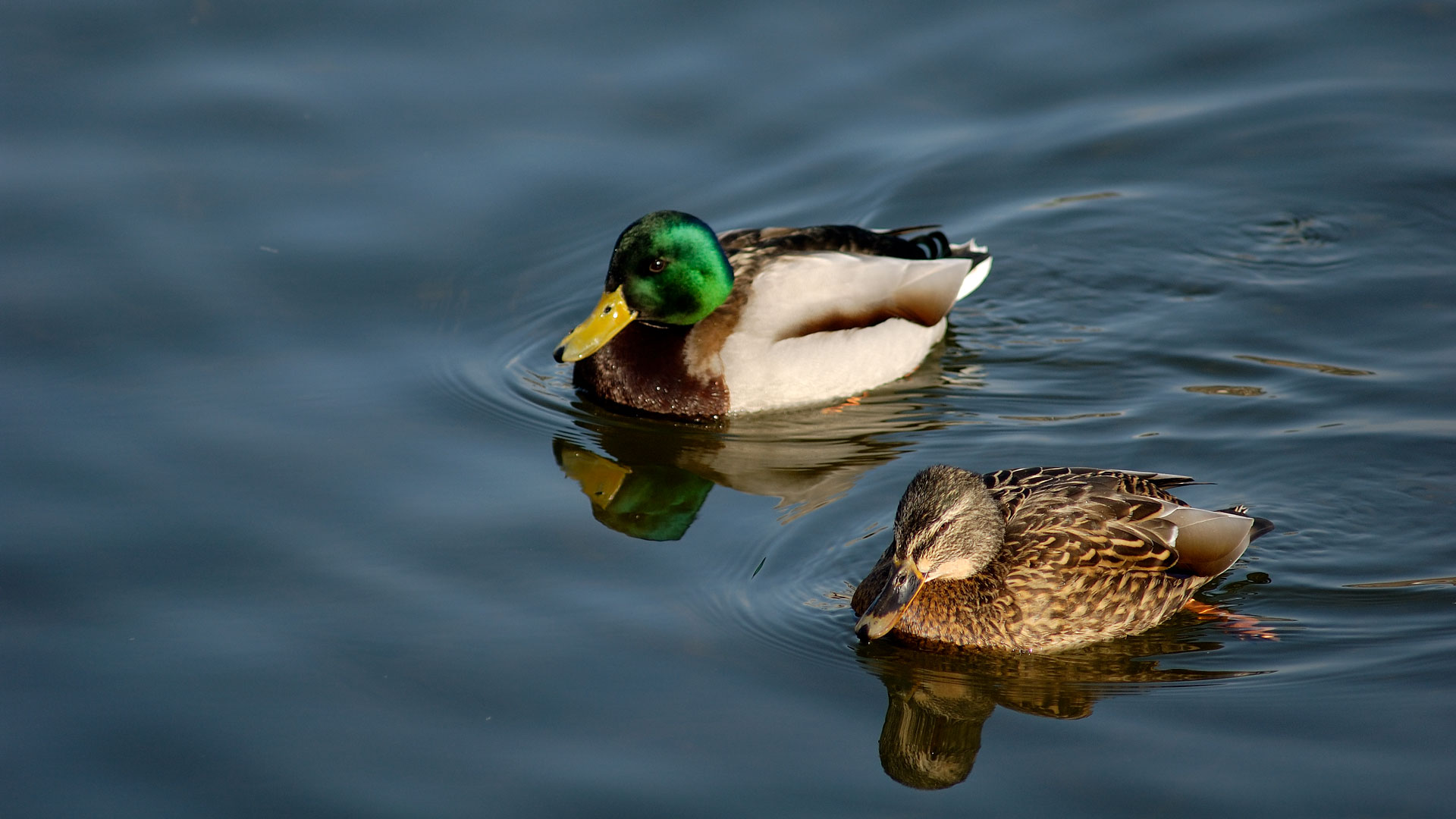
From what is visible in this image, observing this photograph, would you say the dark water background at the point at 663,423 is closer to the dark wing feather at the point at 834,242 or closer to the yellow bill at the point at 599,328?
the yellow bill at the point at 599,328

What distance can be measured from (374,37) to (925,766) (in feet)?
26.1

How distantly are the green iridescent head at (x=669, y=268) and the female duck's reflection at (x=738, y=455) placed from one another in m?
0.69

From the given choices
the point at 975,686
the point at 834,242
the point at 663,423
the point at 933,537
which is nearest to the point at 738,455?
the point at 663,423

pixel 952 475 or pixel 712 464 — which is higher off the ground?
pixel 952 475

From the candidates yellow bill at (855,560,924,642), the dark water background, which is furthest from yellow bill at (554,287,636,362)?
yellow bill at (855,560,924,642)

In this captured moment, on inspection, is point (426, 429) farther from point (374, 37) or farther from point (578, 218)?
point (374, 37)

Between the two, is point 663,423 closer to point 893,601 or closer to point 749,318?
point 749,318

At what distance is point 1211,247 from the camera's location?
10031mm

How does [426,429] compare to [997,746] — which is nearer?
[997,746]

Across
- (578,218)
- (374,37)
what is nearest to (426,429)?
(578,218)

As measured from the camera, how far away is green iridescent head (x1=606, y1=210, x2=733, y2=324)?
9.08 m

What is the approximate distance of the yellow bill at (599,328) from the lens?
909 cm

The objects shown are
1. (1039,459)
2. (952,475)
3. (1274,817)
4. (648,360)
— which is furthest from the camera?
(648,360)

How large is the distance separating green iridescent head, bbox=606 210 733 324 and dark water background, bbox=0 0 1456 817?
68 cm
